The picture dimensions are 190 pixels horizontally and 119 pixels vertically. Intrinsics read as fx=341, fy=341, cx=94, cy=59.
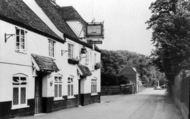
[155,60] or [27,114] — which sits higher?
[155,60]

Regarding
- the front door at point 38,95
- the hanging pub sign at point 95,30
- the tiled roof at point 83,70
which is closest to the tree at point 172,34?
the hanging pub sign at point 95,30

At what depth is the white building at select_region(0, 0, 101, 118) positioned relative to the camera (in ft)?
57.2

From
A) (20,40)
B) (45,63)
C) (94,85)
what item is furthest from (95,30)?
(20,40)

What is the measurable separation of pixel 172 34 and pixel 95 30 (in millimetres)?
8676

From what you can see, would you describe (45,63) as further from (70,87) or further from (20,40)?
(70,87)

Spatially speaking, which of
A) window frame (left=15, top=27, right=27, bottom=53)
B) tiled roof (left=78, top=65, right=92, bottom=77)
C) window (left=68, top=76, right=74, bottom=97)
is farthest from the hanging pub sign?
window frame (left=15, top=27, right=27, bottom=53)

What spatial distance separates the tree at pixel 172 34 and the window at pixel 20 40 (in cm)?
1810

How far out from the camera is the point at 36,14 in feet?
83.4

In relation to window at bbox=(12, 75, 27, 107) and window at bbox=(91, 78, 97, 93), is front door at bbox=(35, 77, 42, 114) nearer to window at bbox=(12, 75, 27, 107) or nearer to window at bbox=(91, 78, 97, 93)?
window at bbox=(12, 75, 27, 107)

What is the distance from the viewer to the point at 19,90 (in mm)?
18578

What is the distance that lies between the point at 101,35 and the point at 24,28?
1369 centimetres

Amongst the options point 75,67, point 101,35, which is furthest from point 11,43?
point 101,35

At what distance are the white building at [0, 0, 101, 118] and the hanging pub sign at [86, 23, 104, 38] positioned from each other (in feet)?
2.01

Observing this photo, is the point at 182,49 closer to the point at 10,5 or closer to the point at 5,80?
the point at 10,5
